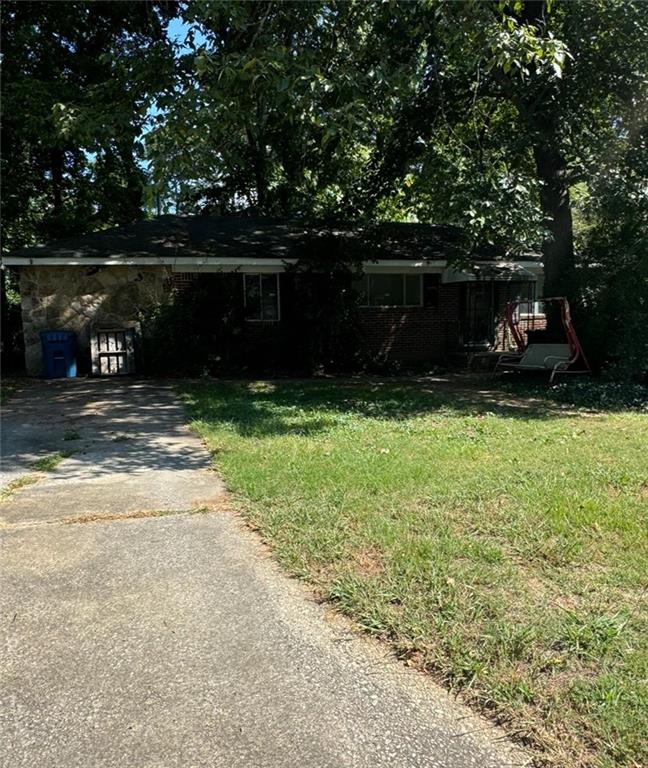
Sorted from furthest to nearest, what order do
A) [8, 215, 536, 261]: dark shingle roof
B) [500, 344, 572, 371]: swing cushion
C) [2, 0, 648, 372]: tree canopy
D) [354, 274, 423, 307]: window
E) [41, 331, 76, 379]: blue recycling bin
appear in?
[354, 274, 423, 307]: window → [8, 215, 536, 261]: dark shingle roof → [41, 331, 76, 379]: blue recycling bin → [500, 344, 572, 371]: swing cushion → [2, 0, 648, 372]: tree canopy

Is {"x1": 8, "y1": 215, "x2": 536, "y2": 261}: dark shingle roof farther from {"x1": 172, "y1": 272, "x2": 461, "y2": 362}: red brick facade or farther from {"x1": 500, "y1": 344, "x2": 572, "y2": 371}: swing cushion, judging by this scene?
{"x1": 500, "y1": 344, "x2": 572, "y2": 371}: swing cushion

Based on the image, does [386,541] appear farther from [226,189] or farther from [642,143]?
[226,189]

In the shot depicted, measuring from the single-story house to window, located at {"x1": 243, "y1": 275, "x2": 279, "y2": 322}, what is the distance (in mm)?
24

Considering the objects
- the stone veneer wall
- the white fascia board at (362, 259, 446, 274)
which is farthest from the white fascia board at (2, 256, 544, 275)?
the stone veneer wall

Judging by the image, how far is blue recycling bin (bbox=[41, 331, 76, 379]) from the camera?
12875mm

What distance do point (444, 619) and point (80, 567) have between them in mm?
2197

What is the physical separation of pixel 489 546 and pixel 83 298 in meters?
11.9

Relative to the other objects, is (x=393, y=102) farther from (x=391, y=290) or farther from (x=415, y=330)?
(x=415, y=330)

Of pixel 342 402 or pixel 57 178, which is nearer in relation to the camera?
pixel 342 402

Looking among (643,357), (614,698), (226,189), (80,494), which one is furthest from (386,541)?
(226,189)

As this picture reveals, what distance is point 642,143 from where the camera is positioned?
1033 cm

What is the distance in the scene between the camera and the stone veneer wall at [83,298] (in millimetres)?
13375

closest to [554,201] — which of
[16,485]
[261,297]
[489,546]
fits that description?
[261,297]

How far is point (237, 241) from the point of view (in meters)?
15.2
